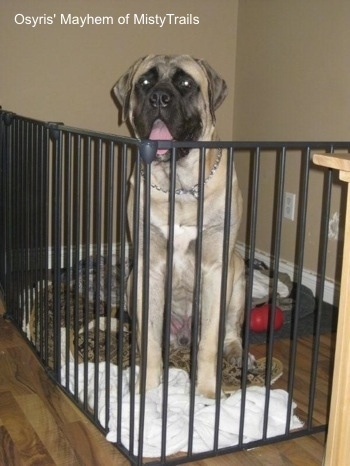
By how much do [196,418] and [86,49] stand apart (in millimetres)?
2134

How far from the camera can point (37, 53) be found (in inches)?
115

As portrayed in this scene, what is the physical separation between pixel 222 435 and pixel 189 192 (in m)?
0.68

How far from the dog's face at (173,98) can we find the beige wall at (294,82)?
889mm

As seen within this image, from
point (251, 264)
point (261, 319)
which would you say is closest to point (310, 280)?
point (261, 319)

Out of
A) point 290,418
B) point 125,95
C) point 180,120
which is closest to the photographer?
point 290,418

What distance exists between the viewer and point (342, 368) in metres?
1.09

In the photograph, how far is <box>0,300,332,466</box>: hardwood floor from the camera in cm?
143

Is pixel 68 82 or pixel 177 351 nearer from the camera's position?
→ pixel 177 351

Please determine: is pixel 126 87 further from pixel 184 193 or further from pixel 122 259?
pixel 122 259

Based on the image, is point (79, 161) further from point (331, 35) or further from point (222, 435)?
point (331, 35)

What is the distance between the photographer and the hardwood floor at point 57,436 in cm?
143

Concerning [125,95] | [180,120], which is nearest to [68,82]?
[125,95]

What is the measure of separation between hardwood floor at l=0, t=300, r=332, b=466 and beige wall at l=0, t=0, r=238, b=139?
1.58 meters

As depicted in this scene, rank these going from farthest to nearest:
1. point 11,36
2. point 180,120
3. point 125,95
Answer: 1. point 11,36
2. point 125,95
3. point 180,120
